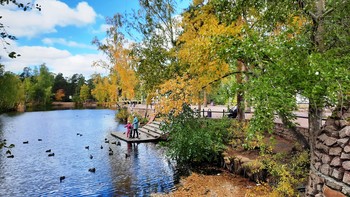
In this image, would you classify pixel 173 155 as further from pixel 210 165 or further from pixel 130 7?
pixel 130 7

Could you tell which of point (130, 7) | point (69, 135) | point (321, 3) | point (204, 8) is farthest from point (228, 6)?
point (69, 135)

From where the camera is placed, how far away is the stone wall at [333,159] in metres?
4.70

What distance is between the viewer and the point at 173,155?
1352cm

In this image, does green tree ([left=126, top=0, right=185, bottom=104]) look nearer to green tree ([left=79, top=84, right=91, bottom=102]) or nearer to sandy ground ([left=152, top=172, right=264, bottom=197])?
sandy ground ([left=152, top=172, right=264, bottom=197])

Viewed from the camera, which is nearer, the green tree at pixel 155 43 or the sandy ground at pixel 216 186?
the sandy ground at pixel 216 186

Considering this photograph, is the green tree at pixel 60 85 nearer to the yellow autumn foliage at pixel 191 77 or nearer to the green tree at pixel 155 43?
the green tree at pixel 155 43

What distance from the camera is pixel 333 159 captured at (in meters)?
5.02

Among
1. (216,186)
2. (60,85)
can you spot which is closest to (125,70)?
(216,186)

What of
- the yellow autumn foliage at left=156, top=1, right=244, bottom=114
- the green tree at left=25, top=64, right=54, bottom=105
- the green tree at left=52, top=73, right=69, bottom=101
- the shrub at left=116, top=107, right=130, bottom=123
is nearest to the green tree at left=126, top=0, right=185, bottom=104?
the yellow autumn foliage at left=156, top=1, right=244, bottom=114

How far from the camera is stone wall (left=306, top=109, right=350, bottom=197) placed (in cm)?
470

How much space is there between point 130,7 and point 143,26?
7.25 ft

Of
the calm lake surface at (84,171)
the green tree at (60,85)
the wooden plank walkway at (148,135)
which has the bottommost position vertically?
the calm lake surface at (84,171)

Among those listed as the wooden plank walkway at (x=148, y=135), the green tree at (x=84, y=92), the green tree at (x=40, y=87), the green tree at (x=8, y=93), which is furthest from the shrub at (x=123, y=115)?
the green tree at (x=84, y=92)

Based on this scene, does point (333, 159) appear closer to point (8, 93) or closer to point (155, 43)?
point (155, 43)
